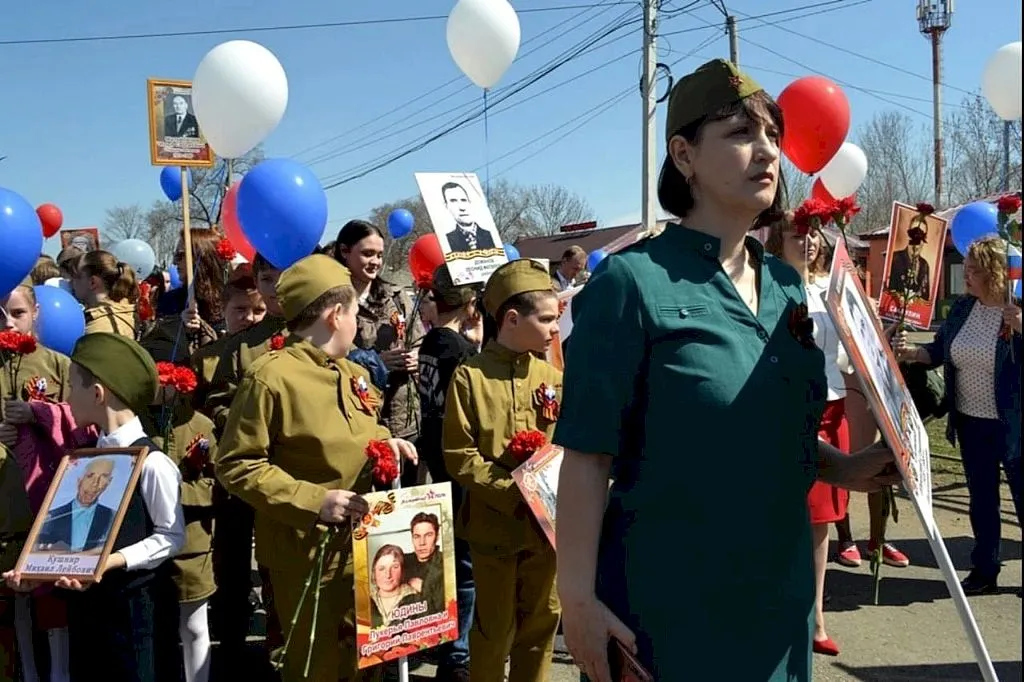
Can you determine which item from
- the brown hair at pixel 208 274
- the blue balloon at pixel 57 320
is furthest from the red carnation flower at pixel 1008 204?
the blue balloon at pixel 57 320

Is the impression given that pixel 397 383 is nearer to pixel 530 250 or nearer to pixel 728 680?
pixel 728 680

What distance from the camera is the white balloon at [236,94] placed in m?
5.66

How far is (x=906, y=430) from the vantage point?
179 centimetres

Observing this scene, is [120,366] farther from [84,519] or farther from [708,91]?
[708,91]

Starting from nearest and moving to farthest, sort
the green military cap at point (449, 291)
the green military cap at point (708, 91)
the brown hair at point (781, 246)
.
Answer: the green military cap at point (708, 91) < the brown hair at point (781, 246) < the green military cap at point (449, 291)

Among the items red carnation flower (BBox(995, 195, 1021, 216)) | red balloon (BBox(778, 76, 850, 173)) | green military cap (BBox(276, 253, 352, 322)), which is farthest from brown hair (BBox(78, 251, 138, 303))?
red carnation flower (BBox(995, 195, 1021, 216))

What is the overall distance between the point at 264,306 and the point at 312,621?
2111 mm

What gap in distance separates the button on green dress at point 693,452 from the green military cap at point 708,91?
302 millimetres

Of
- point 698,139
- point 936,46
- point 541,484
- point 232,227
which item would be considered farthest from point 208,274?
point 936,46

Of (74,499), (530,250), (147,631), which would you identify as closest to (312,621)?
(147,631)

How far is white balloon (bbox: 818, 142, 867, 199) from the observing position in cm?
809

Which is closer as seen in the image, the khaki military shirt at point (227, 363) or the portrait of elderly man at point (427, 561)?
the portrait of elderly man at point (427, 561)

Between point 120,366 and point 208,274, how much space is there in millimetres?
2010

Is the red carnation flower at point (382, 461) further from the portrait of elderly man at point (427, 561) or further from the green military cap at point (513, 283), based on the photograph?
the green military cap at point (513, 283)
